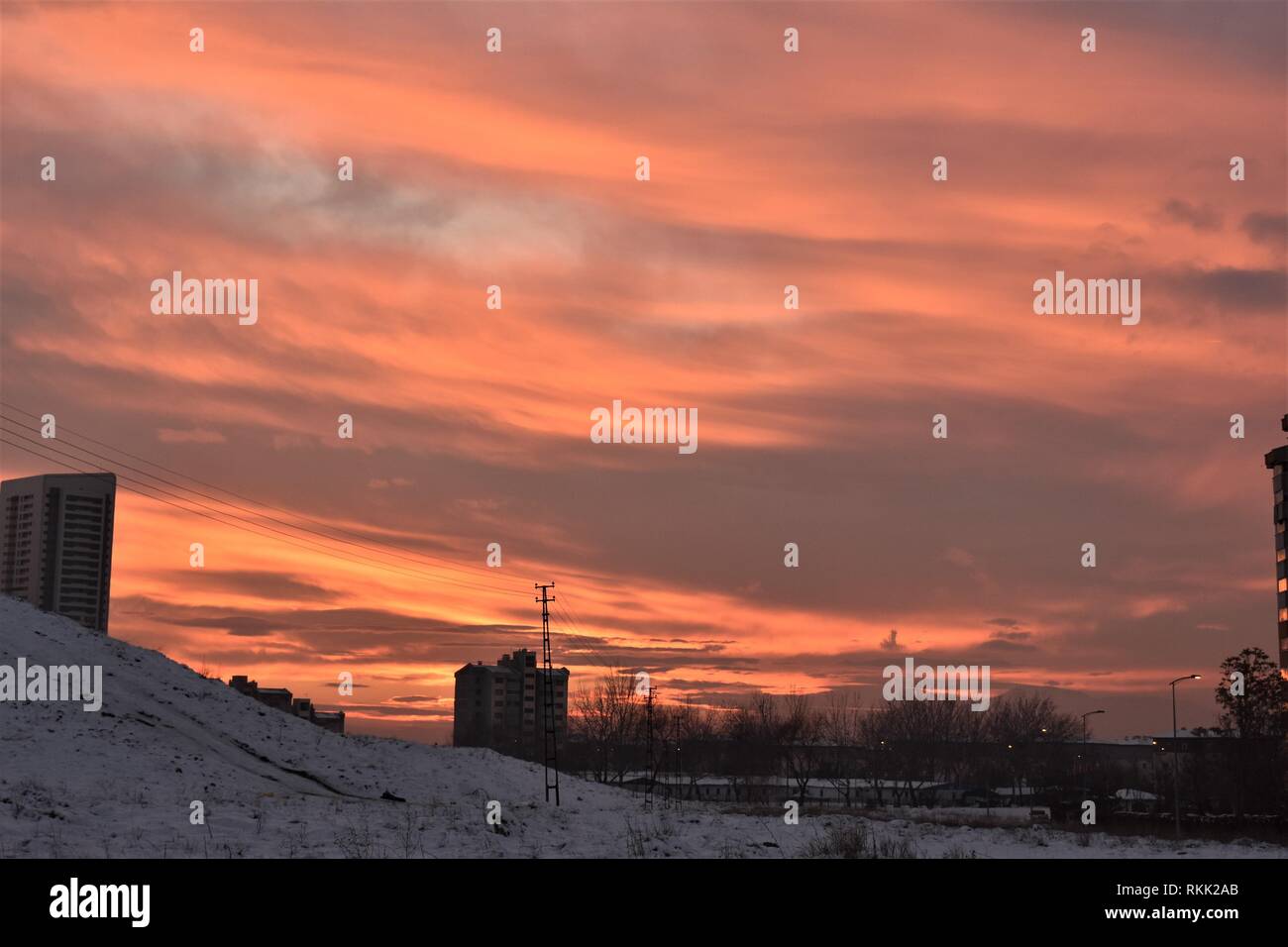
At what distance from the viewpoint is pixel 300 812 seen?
47250mm

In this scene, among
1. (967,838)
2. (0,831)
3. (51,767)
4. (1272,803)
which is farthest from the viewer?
(1272,803)

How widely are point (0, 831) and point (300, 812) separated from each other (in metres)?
13.1

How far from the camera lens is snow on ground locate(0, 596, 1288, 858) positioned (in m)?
38.4

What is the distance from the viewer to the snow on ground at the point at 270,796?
38.4m

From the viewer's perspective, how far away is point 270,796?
54750 mm
